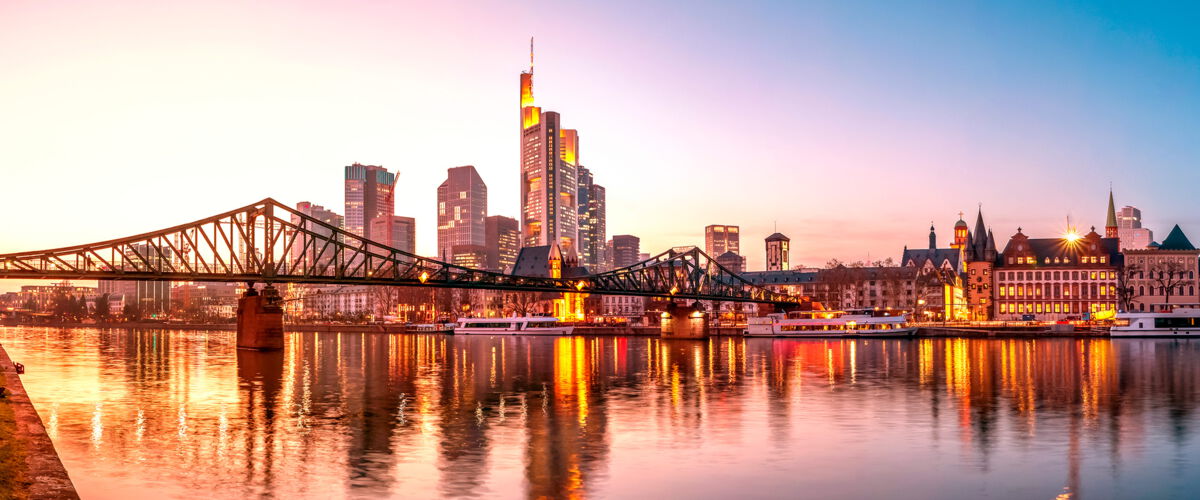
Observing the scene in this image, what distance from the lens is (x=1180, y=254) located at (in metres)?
195

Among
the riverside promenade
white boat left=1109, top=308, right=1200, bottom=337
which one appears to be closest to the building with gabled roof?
white boat left=1109, top=308, right=1200, bottom=337

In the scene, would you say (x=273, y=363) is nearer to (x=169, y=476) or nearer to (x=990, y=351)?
(x=169, y=476)

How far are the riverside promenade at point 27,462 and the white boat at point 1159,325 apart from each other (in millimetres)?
147060

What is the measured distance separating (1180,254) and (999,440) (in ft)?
613

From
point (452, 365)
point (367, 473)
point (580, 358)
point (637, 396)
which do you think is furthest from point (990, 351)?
point (367, 473)

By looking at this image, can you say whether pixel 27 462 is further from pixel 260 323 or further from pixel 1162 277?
pixel 1162 277

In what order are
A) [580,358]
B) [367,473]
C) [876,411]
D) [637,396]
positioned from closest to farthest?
[367,473], [876,411], [637,396], [580,358]

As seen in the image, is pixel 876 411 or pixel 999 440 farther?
pixel 876 411

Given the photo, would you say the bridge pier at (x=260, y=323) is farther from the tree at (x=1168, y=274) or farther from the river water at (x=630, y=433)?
the tree at (x=1168, y=274)

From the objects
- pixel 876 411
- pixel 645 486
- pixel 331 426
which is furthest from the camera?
pixel 876 411

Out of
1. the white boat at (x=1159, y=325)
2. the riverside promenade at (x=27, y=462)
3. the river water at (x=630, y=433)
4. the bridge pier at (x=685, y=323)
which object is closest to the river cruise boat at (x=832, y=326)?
the bridge pier at (x=685, y=323)

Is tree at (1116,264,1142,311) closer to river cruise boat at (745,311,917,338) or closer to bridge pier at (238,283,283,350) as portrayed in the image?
river cruise boat at (745,311,917,338)

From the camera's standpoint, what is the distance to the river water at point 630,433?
1130 inches

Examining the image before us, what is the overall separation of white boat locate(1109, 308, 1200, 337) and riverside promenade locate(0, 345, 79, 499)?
5790 inches
